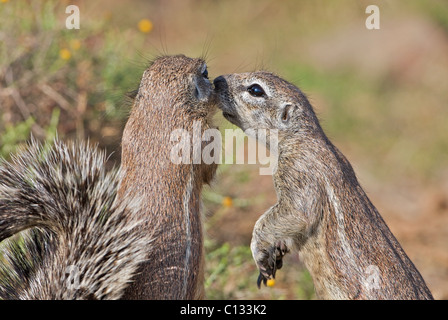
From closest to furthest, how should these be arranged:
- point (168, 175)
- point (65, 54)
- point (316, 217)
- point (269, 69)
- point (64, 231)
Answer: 1. point (64, 231)
2. point (168, 175)
3. point (316, 217)
4. point (65, 54)
5. point (269, 69)

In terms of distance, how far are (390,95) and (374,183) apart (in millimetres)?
2445

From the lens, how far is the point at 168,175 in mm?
3650

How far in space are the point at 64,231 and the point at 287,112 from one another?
1.88 meters

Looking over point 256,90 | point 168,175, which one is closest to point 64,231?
point 168,175

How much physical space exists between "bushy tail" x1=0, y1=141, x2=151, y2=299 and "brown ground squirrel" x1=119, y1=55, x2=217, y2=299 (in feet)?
0.51

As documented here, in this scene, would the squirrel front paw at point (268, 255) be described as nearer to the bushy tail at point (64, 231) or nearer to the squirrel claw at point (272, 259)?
the squirrel claw at point (272, 259)

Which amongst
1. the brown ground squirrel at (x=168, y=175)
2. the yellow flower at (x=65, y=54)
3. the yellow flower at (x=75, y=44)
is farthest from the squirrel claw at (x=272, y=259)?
the yellow flower at (x=75, y=44)

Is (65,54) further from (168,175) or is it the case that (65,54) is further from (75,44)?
(168,175)

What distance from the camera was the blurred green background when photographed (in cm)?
536

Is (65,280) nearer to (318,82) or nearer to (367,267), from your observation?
(367,267)

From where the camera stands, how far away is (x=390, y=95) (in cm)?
986

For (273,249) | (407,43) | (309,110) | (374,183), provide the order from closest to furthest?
(273,249) < (309,110) < (374,183) < (407,43)
